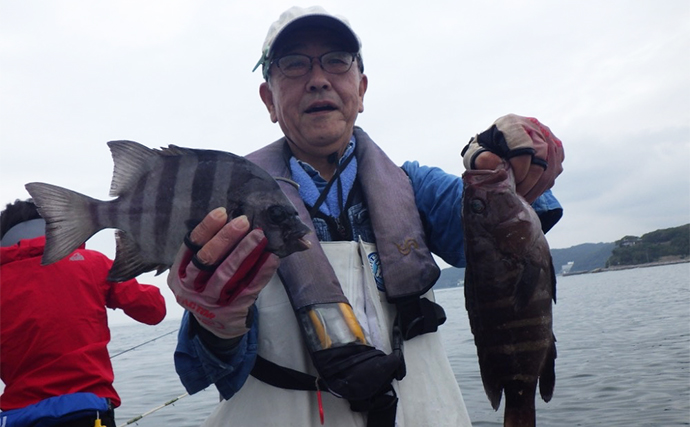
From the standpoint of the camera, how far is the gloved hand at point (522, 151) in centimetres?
216

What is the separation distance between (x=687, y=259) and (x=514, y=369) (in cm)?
11727

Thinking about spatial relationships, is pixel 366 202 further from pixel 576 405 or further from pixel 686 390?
pixel 686 390

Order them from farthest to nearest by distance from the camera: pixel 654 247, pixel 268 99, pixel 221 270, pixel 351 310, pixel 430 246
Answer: pixel 654 247 < pixel 268 99 < pixel 430 246 < pixel 351 310 < pixel 221 270

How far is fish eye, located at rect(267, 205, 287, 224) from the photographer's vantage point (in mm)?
2006

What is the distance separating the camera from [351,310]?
8.32ft

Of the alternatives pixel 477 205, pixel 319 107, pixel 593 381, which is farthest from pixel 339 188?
pixel 593 381

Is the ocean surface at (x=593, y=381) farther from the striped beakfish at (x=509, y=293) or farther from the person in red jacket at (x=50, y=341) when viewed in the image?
the striped beakfish at (x=509, y=293)

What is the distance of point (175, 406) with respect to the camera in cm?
1227

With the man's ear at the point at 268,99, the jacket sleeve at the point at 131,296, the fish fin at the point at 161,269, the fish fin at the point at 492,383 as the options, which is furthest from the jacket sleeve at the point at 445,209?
the jacket sleeve at the point at 131,296

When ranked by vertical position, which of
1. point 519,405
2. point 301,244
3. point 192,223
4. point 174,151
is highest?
point 174,151

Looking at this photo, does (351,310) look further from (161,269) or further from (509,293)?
(161,269)

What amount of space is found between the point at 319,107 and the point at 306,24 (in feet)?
1.55

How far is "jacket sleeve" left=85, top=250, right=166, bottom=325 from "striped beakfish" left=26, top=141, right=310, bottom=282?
8.49 ft

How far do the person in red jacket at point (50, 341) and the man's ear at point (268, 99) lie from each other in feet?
7.70
